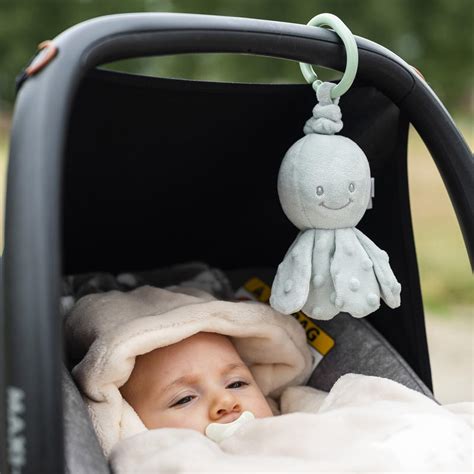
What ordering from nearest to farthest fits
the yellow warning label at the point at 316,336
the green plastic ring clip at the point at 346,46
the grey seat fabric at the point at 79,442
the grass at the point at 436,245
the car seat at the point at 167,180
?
the car seat at the point at 167,180 → the grey seat fabric at the point at 79,442 → the green plastic ring clip at the point at 346,46 → the yellow warning label at the point at 316,336 → the grass at the point at 436,245

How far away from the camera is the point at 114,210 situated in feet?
5.28

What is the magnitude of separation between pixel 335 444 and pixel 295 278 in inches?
10.6

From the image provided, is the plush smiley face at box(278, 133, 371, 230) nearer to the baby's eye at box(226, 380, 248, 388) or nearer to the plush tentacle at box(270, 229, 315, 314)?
the plush tentacle at box(270, 229, 315, 314)

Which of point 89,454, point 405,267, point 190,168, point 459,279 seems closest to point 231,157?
point 190,168

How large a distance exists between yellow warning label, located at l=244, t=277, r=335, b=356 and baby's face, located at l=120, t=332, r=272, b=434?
20cm

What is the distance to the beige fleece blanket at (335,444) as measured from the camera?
42.1 inches

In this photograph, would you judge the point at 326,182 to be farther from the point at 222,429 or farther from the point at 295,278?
the point at 222,429

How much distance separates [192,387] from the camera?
1384 mm

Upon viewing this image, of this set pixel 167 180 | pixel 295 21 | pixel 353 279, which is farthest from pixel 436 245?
pixel 295 21

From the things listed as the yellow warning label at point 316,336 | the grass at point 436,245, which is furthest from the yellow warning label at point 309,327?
the grass at point 436,245

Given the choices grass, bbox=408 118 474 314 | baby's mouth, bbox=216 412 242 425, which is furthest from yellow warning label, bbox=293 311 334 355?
grass, bbox=408 118 474 314

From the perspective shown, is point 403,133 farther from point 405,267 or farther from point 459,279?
point 459,279

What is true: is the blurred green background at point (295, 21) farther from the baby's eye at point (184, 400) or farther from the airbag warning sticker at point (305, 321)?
the baby's eye at point (184, 400)

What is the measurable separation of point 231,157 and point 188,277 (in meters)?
0.30
